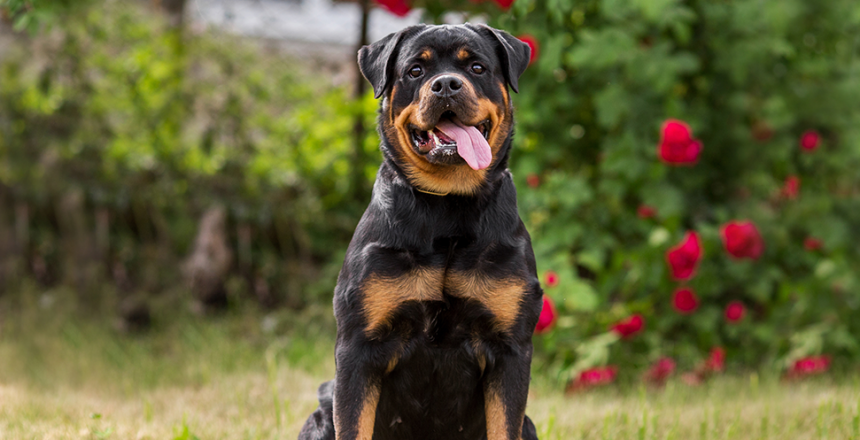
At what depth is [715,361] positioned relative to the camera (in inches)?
179

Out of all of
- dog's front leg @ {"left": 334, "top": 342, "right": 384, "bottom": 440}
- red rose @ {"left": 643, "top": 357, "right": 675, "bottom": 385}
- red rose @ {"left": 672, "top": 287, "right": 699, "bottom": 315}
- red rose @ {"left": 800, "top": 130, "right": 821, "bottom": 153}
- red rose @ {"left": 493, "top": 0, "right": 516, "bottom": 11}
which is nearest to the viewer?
dog's front leg @ {"left": 334, "top": 342, "right": 384, "bottom": 440}

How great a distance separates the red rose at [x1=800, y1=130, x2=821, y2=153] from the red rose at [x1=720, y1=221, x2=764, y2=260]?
29.6 inches

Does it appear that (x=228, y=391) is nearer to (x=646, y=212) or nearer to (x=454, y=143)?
(x=454, y=143)

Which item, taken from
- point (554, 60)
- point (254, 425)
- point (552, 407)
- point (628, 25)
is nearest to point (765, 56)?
point (628, 25)

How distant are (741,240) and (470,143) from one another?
2509 millimetres

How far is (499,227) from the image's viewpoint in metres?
2.45

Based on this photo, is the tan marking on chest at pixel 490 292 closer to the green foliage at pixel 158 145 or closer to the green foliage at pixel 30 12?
the green foliage at pixel 30 12

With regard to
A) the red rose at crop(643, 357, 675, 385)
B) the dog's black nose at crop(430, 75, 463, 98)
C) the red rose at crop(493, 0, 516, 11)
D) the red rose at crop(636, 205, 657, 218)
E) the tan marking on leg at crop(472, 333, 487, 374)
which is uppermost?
the red rose at crop(493, 0, 516, 11)

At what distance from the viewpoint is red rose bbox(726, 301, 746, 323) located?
4.52m

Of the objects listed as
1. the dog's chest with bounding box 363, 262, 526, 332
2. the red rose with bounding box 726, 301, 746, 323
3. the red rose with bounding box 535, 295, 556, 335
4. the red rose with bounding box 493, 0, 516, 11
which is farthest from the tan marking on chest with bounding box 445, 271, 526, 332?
the red rose with bounding box 726, 301, 746, 323

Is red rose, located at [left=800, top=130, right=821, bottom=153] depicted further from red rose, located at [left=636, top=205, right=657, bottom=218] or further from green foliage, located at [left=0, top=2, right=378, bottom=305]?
green foliage, located at [left=0, top=2, right=378, bottom=305]

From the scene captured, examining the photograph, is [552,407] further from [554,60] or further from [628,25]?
[628,25]

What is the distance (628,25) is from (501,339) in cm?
263

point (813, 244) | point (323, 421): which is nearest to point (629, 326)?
point (813, 244)
